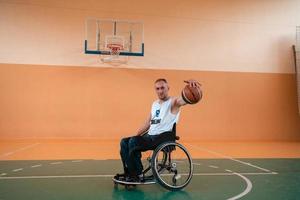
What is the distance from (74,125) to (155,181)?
19.1ft

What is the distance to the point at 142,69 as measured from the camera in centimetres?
913

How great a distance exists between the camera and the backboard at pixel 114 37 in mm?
8648

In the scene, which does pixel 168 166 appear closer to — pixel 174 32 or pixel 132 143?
pixel 132 143

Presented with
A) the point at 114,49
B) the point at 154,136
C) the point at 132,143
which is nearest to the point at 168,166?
the point at 154,136

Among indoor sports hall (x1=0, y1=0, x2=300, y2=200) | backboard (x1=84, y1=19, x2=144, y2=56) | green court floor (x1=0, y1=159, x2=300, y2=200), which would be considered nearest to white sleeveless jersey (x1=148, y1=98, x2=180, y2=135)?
green court floor (x1=0, y1=159, x2=300, y2=200)

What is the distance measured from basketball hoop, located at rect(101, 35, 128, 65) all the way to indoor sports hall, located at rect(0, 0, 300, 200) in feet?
0.09

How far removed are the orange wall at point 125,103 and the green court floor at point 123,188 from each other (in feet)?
11.9

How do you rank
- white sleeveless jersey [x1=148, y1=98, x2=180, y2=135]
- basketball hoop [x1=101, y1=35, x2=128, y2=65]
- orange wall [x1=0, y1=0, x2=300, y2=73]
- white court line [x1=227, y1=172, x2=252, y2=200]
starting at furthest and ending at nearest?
orange wall [x1=0, y1=0, x2=300, y2=73]
basketball hoop [x1=101, y1=35, x2=128, y2=65]
white sleeveless jersey [x1=148, y1=98, x2=180, y2=135]
white court line [x1=227, y1=172, x2=252, y2=200]

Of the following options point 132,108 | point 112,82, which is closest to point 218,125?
point 132,108

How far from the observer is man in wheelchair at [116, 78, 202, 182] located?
127 inches

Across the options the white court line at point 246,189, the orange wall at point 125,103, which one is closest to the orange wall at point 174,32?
the orange wall at point 125,103

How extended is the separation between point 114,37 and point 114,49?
386 mm

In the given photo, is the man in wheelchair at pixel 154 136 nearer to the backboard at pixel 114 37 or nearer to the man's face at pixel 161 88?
the man's face at pixel 161 88

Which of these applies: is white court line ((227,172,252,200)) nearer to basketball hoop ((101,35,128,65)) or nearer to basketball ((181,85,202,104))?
basketball ((181,85,202,104))
